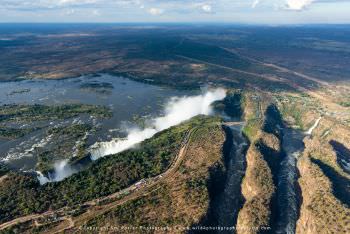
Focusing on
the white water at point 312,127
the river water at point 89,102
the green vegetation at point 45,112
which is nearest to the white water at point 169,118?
the river water at point 89,102

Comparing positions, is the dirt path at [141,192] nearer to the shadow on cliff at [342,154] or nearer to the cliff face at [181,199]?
the cliff face at [181,199]

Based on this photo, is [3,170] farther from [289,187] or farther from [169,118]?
[289,187]

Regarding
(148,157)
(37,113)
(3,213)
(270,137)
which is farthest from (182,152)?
(37,113)

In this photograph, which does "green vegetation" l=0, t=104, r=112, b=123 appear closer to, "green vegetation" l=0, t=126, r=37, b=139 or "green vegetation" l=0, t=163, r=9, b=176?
"green vegetation" l=0, t=126, r=37, b=139

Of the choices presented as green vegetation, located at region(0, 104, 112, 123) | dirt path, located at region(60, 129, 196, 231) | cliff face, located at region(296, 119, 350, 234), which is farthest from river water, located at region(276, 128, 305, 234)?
green vegetation, located at region(0, 104, 112, 123)

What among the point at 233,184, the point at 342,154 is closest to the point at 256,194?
the point at 233,184

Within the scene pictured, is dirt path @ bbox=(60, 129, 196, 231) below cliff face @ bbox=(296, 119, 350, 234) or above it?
above

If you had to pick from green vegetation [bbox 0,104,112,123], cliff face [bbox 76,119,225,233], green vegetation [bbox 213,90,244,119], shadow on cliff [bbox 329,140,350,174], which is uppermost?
cliff face [bbox 76,119,225,233]
